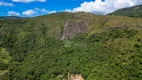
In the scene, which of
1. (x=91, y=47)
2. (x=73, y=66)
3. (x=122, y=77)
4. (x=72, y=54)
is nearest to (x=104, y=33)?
(x=91, y=47)

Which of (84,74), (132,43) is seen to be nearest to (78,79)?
(84,74)

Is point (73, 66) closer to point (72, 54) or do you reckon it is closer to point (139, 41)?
point (72, 54)

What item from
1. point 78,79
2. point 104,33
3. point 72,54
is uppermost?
point 104,33

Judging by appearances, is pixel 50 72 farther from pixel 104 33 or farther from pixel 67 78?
pixel 104 33

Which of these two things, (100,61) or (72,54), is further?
(72,54)

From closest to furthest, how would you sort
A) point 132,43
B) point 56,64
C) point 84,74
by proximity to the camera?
point 84,74, point 132,43, point 56,64

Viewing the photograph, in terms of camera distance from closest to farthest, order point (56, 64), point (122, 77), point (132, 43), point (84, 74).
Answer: point (122, 77), point (84, 74), point (132, 43), point (56, 64)

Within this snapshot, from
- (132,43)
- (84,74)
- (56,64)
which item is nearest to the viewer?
(84,74)

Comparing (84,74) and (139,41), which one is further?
(139,41)

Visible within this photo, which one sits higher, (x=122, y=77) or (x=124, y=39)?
(x=124, y=39)
